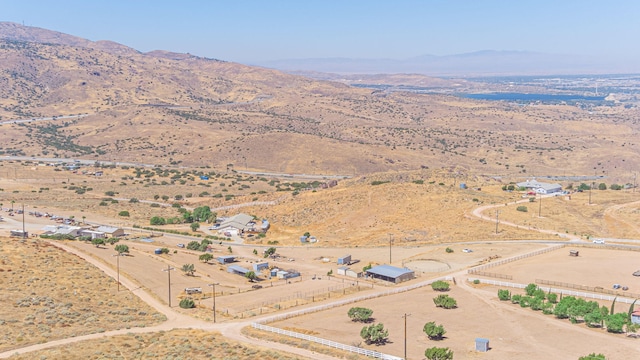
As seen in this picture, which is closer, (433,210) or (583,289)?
(583,289)

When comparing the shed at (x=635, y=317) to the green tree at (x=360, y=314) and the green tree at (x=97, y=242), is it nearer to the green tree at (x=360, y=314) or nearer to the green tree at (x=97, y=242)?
the green tree at (x=360, y=314)

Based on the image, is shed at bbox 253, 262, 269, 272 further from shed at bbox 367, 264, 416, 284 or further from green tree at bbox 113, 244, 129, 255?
green tree at bbox 113, 244, 129, 255

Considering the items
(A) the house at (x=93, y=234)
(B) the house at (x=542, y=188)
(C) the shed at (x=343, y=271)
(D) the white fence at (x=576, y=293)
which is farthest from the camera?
(B) the house at (x=542, y=188)

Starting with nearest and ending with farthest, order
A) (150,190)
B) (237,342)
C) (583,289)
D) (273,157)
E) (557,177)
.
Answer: (237,342), (583,289), (150,190), (557,177), (273,157)

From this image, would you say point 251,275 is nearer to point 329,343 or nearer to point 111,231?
point 329,343

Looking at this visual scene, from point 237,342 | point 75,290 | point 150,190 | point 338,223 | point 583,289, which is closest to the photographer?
point 237,342

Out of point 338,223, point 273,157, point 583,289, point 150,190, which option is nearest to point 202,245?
point 338,223

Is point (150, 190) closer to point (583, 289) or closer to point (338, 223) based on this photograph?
point (338, 223)

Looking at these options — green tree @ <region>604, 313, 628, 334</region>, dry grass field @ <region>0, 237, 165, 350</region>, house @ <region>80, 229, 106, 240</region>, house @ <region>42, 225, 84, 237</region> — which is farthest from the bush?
house @ <region>42, 225, 84, 237</region>

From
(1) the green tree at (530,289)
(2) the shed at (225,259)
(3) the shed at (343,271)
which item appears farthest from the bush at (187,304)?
(1) the green tree at (530,289)
